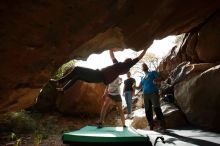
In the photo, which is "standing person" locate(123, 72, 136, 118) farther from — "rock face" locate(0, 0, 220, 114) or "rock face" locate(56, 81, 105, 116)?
"rock face" locate(0, 0, 220, 114)

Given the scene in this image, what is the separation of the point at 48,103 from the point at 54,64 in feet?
29.8

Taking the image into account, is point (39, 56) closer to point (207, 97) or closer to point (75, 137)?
point (75, 137)

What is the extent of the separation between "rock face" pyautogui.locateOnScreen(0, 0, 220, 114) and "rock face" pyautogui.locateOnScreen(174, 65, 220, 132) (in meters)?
2.23

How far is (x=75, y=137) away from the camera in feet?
24.9

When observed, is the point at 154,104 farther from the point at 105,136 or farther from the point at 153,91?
the point at 105,136

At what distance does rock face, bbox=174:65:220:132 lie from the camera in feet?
24.8

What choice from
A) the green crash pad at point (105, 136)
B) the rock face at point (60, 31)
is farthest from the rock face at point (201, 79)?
the rock face at point (60, 31)

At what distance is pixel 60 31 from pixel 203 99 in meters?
4.81

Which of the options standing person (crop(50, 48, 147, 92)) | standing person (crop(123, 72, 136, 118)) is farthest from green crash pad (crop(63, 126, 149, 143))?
standing person (crop(123, 72, 136, 118))

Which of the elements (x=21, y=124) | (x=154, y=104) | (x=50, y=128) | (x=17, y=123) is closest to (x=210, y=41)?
(x=154, y=104)

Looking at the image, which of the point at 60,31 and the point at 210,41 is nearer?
the point at 60,31

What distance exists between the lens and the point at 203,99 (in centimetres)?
803

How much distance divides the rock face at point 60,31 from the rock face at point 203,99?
2.23 metres

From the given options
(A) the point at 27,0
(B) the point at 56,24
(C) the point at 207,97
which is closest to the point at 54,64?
(B) the point at 56,24
